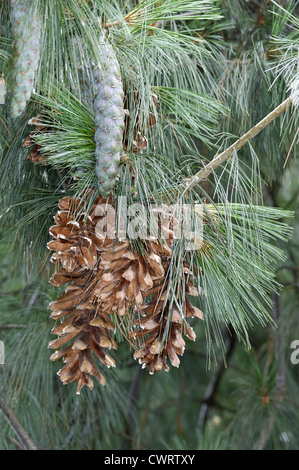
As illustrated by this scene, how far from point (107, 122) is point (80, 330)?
0.79ft

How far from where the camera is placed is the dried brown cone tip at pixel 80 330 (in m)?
0.67

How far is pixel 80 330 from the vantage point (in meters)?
0.68

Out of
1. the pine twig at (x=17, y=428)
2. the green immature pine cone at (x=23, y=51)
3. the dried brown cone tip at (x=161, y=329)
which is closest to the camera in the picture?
the green immature pine cone at (x=23, y=51)

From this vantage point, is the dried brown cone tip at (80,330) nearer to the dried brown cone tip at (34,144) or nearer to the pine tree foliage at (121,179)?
the pine tree foliage at (121,179)

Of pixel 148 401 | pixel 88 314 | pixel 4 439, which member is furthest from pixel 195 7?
pixel 148 401

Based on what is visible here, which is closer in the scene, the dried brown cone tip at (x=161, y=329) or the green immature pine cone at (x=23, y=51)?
the green immature pine cone at (x=23, y=51)

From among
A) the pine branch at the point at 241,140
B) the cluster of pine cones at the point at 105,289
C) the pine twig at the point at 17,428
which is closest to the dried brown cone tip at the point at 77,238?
the cluster of pine cones at the point at 105,289

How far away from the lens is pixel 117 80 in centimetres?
62

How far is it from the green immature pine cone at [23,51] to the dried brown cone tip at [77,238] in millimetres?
130

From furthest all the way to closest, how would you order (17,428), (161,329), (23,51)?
1. (17,428)
2. (161,329)
3. (23,51)

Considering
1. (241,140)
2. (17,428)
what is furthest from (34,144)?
(17,428)

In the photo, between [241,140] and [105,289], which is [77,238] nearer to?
[105,289]

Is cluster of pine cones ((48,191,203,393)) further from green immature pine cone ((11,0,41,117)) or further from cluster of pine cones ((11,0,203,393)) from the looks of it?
green immature pine cone ((11,0,41,117))
